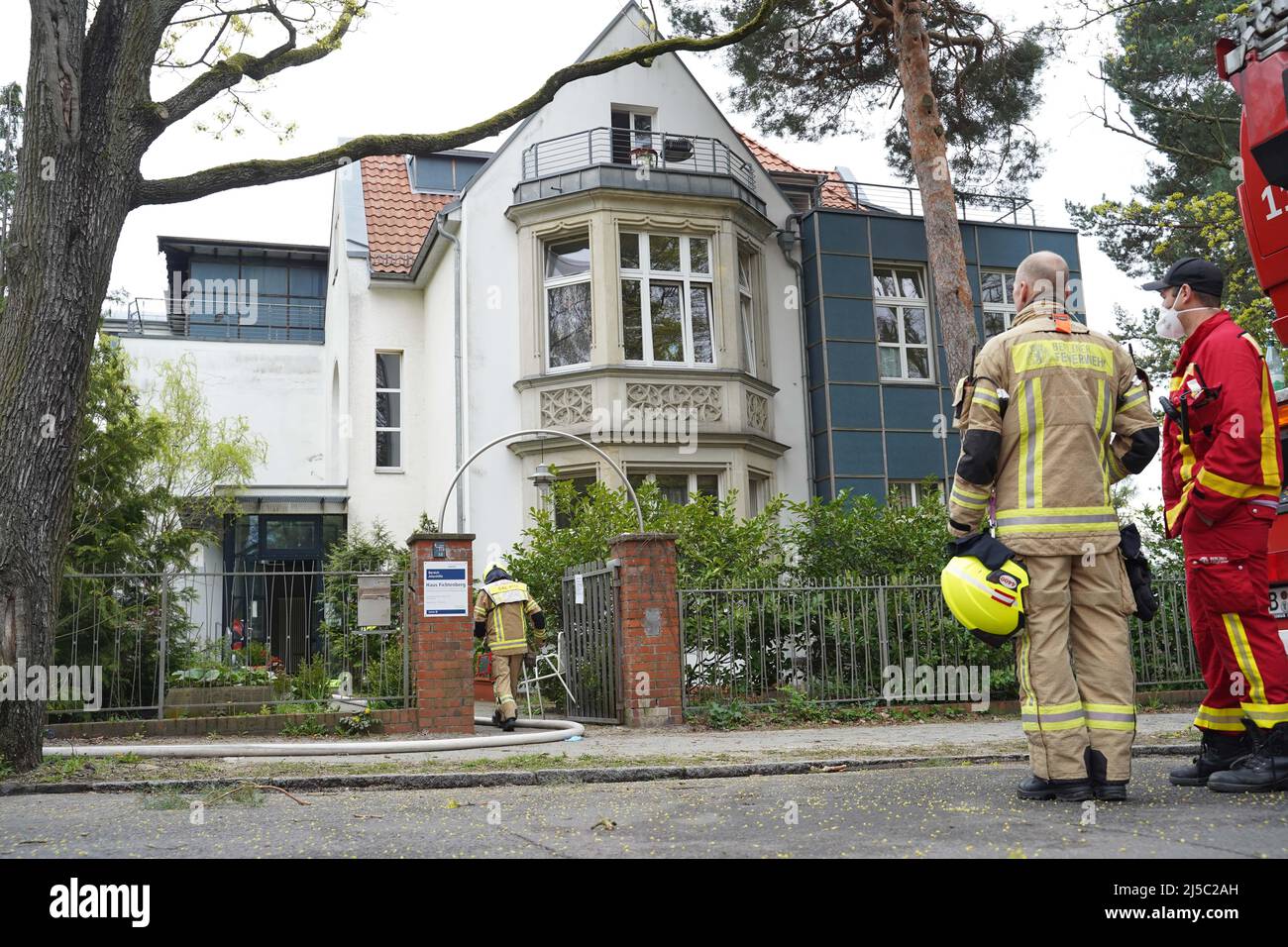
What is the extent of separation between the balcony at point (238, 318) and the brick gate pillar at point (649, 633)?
71.0 ft

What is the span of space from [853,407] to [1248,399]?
1595 centimetres

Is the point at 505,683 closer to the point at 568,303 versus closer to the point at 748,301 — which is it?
the point at 568,303

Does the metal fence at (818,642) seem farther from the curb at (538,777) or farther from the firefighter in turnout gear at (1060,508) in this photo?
the firefighter in turnout gear at (1060,508)

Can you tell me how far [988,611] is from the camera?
458 centimetres

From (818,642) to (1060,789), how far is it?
330 inches

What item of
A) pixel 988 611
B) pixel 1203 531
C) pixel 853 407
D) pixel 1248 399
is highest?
pixel 853 407

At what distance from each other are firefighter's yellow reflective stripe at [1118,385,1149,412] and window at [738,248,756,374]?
604 inches

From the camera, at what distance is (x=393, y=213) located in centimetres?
2417

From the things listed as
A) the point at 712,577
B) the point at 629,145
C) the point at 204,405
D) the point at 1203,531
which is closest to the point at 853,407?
the point at 629,145

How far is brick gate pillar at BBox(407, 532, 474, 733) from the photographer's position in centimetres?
1134

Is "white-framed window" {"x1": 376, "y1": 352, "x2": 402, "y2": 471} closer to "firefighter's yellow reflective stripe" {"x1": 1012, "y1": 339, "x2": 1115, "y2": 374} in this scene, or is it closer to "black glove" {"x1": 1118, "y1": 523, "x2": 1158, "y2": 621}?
"firefighter's yellow reflective stripe" {"x1": 1012, "y1": 339, "x2": 1115, "y2": 374}

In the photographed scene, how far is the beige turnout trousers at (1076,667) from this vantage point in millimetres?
4574

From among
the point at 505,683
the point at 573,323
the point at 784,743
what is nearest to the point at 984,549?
→ the point at 784,743
